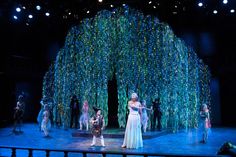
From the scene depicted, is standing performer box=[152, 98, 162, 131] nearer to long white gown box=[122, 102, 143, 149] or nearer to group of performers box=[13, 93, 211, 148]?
group of performers box=[13, 93, 211, 148]

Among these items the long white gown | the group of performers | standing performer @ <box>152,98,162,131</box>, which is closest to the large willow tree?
standing performer @ <box>152,98,162,131</box>

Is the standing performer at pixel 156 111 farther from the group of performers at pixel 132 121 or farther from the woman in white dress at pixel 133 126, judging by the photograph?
the woman in white dress at pixel 133 126

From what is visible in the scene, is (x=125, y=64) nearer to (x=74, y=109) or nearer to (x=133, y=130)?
(x=74, y=109)

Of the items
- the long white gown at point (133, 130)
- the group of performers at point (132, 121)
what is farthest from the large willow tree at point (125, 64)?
the long white gown at point (133, 130)

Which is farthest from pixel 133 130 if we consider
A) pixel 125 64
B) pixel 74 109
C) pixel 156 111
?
pixel 74 109

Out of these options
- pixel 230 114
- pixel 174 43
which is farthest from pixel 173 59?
pixel 230 114

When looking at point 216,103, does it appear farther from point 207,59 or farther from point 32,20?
point 32,20

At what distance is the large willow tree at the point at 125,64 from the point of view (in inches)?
533

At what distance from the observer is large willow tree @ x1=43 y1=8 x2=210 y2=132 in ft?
44.4

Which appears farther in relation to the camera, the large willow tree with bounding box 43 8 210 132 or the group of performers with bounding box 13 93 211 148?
the large willow tree with bounding box 43 8 210 132

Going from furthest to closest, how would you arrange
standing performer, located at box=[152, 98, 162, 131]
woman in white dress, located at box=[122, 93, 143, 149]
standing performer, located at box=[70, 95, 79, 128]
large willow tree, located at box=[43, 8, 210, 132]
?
standing performer, located at box=[70, 95, 79, 128], standing performer, located at box=[152, 98, 162, 131], large willow tree, located at box=[43, 8, 210, 132], woman in white dress, located at box=[122, 93, 143, 149]

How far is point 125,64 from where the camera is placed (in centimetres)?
1354

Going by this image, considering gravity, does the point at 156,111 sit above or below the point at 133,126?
above

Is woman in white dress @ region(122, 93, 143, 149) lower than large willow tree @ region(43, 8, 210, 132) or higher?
lower
